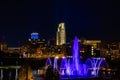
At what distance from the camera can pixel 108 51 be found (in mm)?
105000

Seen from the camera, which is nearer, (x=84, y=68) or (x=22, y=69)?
(x=22, y=69)

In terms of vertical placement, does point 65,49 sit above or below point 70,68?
above

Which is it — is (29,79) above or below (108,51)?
below

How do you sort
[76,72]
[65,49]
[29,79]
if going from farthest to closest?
[65,49], [76,72], [29,79]

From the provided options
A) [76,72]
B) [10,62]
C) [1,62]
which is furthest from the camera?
[10,62]

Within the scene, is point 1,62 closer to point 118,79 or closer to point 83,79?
point 83,79

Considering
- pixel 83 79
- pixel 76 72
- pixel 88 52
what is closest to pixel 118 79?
pixel 83 79

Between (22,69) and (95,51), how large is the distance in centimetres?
7834

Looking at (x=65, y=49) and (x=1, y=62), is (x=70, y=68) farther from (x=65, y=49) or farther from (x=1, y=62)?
(x=65, y=49)

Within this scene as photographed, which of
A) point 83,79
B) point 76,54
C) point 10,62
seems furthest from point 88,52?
point 83,79

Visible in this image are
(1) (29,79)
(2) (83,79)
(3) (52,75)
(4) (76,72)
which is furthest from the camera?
(4) (76,72)

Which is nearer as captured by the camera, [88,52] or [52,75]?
[52,75]

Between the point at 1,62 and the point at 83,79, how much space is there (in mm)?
50827

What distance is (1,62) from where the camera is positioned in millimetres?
81562
